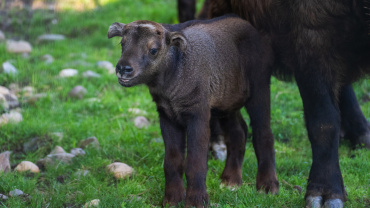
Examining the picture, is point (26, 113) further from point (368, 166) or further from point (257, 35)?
point (368, 166)

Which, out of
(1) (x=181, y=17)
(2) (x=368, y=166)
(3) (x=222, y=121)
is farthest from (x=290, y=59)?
(1) (x=181, y=17)

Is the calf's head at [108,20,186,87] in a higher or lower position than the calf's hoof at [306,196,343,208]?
higher

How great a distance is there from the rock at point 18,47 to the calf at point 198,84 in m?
4.41

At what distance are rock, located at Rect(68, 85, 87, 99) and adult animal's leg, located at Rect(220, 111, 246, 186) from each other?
2.59 meters

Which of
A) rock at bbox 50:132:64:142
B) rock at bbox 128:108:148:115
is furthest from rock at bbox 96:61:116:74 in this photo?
rock at bbox 50:132:64:142

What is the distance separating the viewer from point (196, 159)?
4.34 meters

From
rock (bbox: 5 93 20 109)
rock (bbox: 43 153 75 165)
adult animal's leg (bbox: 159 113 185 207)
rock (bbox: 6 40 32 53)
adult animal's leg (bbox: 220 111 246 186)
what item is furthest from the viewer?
rock (bbox: 6 40 32 53)

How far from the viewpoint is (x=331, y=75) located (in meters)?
4.59

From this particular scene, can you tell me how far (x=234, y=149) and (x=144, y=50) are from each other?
1288 mm

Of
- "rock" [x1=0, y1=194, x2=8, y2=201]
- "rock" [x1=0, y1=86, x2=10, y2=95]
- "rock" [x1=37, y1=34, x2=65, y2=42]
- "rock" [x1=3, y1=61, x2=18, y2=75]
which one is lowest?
"rock" [x1=0, y1=194, x2=8, y2=201]

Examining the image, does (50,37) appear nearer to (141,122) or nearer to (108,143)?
(141,122)

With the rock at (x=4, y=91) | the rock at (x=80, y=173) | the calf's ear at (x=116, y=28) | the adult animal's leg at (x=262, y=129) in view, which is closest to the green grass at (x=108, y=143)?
the rock at (x=80, y=173)

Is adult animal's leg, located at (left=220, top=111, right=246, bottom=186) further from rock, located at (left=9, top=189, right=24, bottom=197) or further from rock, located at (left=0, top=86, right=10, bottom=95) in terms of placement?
rock, located at (left=0, top=86, right=10, bottom=95)

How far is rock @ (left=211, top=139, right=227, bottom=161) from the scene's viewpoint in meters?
5.82
